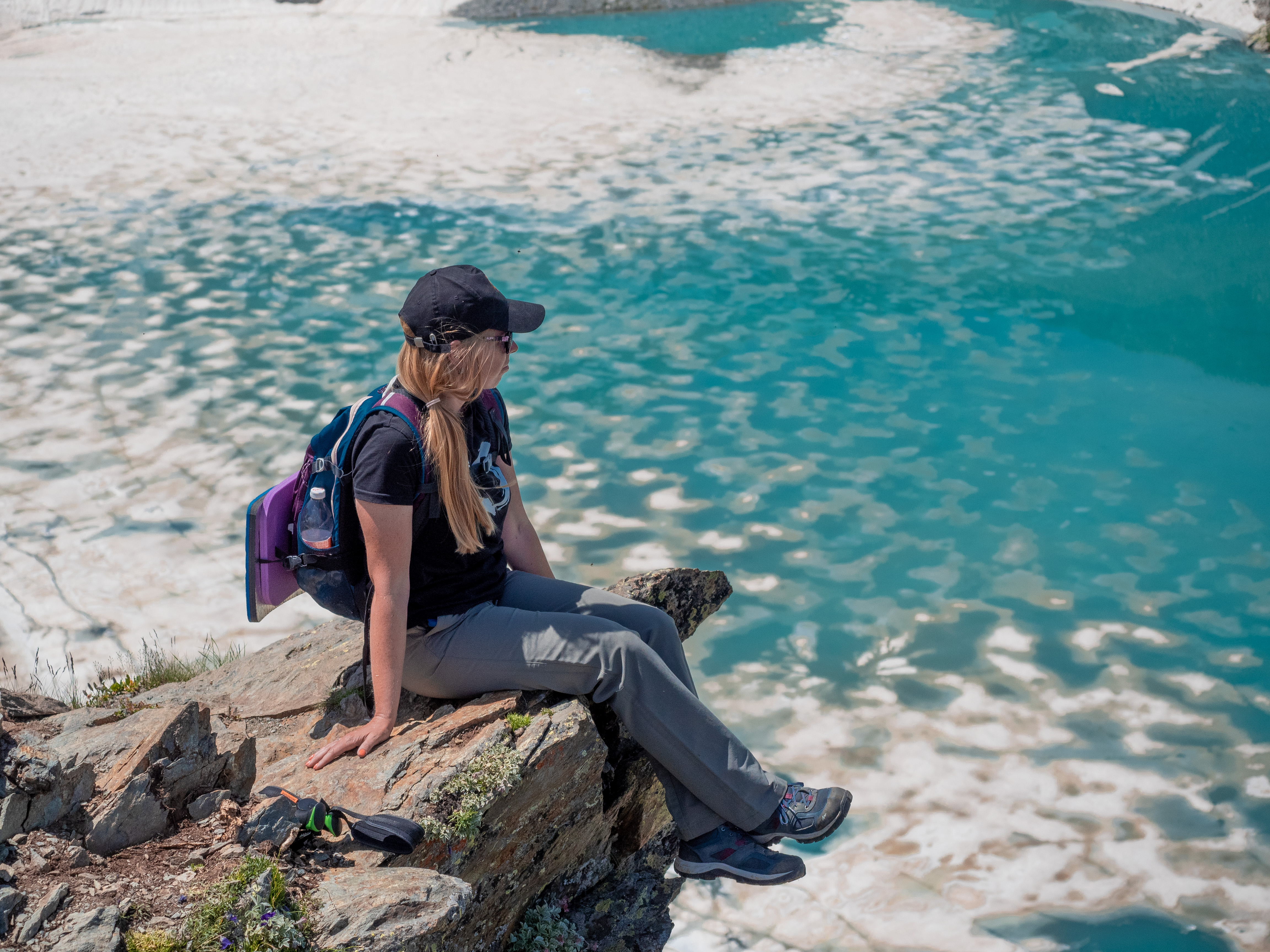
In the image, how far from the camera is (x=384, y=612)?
3.89m

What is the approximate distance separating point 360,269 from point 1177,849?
35.6 feet

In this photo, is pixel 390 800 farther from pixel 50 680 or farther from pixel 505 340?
pixel 50 680

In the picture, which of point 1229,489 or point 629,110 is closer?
point 1229,489

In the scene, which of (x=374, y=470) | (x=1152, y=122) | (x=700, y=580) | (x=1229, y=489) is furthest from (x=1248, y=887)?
(x=1152, y=122)

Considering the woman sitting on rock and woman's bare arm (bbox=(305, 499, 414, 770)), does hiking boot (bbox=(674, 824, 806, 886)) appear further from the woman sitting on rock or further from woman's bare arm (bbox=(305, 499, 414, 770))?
woman's bare arm (bbox=(305, 499, 414, 770))

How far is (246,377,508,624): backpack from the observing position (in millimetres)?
3926

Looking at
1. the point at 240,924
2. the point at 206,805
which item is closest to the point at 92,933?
the point at 240,924

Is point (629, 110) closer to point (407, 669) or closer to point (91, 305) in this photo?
point (91, 305)

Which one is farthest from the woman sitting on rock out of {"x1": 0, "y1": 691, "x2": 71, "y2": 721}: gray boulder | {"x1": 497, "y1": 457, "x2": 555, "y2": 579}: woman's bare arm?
{"x1": 0, "y1": 691, "x2": 71, "y2": 721}: gray boulder

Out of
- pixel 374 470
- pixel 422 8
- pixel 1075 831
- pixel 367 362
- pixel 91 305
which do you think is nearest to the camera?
pixel 374 470

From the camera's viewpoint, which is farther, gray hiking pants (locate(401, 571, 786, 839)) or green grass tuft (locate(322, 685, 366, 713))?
green grass tuft (locate(322, 685, 366, 713))

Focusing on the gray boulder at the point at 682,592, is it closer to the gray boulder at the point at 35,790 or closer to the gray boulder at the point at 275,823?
the gray boulder at the point at 275,823

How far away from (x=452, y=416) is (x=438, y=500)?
1.08ft

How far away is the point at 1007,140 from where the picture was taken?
16781 mm
